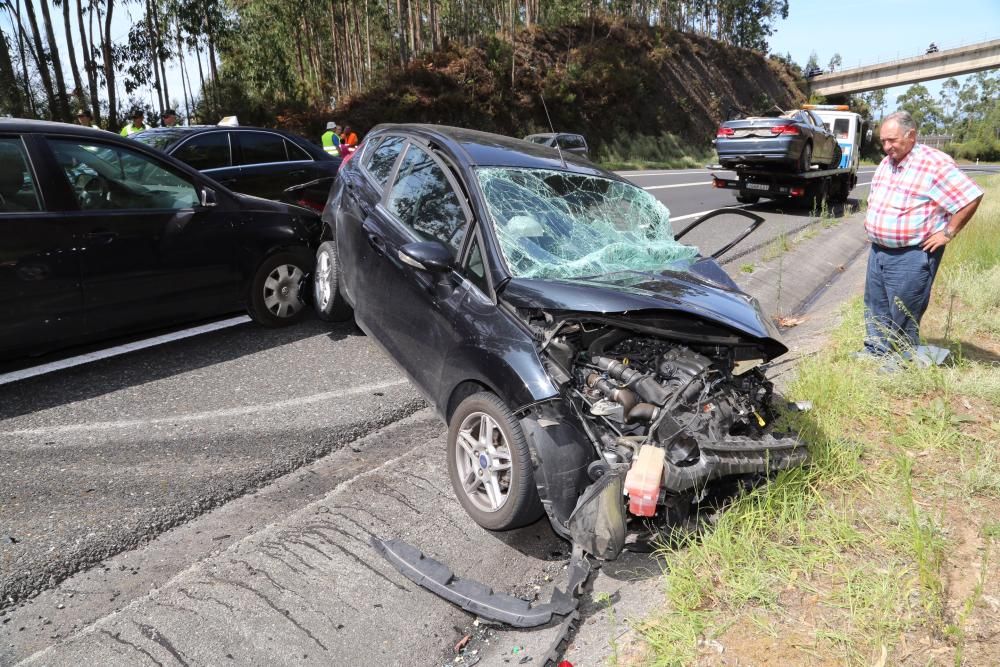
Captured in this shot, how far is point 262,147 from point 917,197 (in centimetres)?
713

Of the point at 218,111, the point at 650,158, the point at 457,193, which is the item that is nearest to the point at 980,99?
the point at 650,158

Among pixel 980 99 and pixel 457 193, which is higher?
pixel 980 99

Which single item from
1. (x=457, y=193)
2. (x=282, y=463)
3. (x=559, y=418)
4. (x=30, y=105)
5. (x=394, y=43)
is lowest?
(x=282, y=463)

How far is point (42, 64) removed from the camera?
20719 mm

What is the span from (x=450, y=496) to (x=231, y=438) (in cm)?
142

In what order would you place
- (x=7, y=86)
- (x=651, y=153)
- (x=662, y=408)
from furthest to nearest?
(x=651, y=153) < (x=7, y=86) < (x=662, y=408)

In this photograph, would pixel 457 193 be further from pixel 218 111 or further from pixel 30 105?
pixel 218 111

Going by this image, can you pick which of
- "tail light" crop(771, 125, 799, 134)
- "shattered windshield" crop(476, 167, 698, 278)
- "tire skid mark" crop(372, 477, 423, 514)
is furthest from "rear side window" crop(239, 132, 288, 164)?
"tail light" crop(771, 125, 799, 134)

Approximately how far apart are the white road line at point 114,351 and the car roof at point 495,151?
2.37 m

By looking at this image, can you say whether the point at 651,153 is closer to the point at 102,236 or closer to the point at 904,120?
the point at 904,120

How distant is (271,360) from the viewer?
17.5 ft

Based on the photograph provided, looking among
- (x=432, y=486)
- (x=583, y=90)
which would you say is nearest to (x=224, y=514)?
(x=432, y=486)

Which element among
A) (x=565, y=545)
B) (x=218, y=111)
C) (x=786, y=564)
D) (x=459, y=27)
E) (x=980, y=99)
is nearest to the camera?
(x=786, y=564)

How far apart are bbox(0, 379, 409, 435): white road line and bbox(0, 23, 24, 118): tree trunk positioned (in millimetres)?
17890
